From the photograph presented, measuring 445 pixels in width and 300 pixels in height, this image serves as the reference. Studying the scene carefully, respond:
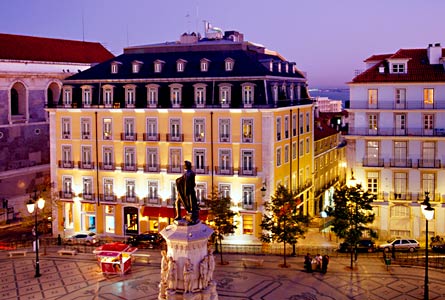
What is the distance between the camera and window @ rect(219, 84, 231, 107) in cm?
4706

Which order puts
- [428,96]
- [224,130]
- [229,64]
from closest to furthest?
1. [428,96]
2. [224,130]
3. [229,64]

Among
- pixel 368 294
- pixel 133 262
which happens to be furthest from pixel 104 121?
pixel 368 294

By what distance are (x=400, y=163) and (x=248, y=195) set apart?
11812 millimetres

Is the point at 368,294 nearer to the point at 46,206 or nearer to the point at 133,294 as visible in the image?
the point at 133,294

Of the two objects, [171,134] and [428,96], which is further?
[171,134]

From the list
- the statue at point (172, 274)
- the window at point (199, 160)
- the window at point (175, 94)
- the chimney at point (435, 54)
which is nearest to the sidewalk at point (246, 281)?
the window at point (199, 160)

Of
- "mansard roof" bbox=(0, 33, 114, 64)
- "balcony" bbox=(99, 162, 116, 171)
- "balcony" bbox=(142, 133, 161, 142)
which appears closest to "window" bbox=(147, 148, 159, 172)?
"balcony" bbox=(142, 133, 161, 142)

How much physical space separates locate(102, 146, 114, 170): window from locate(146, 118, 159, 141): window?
3.77 metres

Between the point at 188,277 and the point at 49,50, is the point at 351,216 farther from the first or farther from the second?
the point at 49,50

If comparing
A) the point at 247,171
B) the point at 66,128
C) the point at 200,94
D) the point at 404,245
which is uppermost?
the point at 200,94

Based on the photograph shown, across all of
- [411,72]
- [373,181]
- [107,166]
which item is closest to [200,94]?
[107,166]

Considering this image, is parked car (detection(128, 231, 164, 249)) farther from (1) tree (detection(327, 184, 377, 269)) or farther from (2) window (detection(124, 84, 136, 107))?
(1) tree (detection(327, 184, 377, 269))

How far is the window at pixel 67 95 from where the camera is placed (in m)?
52.3

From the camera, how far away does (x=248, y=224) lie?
47.2 meters
